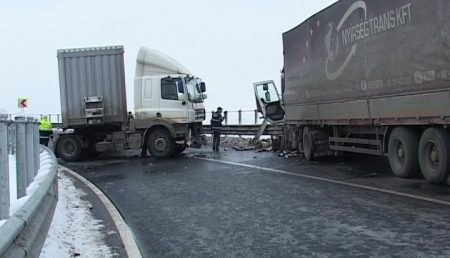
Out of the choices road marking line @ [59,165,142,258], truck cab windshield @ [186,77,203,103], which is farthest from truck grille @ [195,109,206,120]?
road marking line @ [59,165,142,258]

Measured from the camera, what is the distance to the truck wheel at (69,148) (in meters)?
21.1

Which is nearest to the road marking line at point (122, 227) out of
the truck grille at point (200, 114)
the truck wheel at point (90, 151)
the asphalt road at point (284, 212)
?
the asphalt road at point (284, 212)

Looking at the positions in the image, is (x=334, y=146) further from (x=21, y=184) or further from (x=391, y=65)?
(x=21, y=184)

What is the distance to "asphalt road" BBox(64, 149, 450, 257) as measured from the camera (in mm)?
6305

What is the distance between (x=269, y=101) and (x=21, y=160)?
56.0 ft

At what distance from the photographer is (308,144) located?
1708 centimetres

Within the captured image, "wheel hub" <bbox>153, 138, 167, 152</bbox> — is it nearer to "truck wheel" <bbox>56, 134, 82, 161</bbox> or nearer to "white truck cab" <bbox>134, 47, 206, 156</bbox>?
"white truck cab" <bbox>134, 47, 206, 156</bbox>

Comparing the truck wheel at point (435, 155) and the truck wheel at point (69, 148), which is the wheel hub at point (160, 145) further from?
the truck wheel at point (435, 155)

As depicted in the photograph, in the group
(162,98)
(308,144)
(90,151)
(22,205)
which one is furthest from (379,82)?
(90,151)

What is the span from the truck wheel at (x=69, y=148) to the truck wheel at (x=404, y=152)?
12.7 meters

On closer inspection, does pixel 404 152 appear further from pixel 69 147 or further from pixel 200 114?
pixel 69 147

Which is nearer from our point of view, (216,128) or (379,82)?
(379,82)

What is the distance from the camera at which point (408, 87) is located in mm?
10828

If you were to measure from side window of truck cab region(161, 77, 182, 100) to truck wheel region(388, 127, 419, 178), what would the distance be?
948cm
